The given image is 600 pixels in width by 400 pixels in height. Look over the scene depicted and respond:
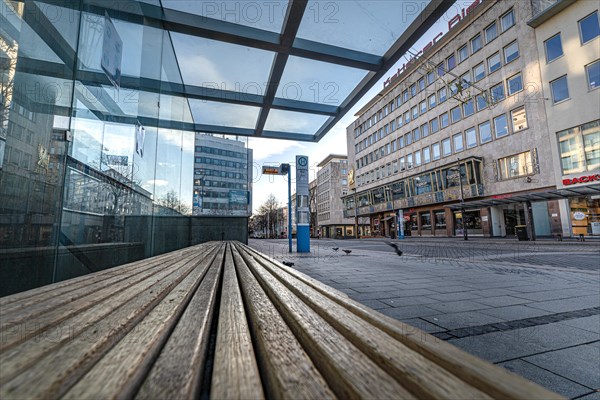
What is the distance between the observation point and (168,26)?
487cm

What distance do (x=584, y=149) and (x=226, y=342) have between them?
90.0ft

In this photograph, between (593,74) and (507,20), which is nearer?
(593,74)

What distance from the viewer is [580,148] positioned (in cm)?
2009

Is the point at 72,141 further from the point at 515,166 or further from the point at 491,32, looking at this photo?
the point at 491,32

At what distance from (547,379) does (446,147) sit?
3363 centimetres

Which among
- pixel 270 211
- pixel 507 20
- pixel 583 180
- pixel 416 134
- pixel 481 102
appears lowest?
pixel 583 180

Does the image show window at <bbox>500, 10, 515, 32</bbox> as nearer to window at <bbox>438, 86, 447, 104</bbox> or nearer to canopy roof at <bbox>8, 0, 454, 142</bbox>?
window at <bbox>438, 86, 447, 104</bbox>

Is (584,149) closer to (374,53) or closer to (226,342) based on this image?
(374,53)

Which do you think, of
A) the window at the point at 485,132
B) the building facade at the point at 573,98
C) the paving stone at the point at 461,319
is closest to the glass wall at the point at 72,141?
the paving stone at the point at 461,319

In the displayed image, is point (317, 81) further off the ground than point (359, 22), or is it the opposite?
point (359, 22)

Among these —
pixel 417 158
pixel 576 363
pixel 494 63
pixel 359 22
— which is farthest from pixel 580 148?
pixel 576 363

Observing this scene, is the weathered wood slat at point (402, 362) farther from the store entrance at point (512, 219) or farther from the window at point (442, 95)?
the window at point (442, 95)

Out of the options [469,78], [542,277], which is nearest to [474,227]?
[469,78]

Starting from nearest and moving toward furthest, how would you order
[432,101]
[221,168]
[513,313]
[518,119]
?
[513,313]
[518,119]
[432,101]
[221,168]
